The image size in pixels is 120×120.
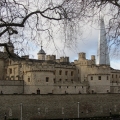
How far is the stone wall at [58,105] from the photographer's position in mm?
34750

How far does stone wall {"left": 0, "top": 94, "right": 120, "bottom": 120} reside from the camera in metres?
34.8

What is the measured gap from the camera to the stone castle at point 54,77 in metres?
43.9

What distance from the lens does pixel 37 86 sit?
143ft

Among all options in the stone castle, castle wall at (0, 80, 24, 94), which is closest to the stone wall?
the stone castle

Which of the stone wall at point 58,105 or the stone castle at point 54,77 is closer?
the stone wall at point 58,105

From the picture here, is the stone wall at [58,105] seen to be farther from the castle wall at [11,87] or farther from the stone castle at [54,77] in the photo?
the castle wall at [11,87]

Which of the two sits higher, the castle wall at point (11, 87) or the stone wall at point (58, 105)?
the castle wall at point (11, 87)

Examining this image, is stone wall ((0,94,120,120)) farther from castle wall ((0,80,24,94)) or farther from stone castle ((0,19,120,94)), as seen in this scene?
castle wall ((0,80,24,94))

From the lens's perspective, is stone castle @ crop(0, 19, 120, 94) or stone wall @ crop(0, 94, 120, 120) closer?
stone wall @ crop(0, 94, 120, 120)

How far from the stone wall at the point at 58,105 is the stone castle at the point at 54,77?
5.04 metres

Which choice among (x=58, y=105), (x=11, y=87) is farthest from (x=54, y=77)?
(x=58, y=105)

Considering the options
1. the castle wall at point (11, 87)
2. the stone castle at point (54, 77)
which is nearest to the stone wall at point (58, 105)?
the stone castle at point (54, 77)

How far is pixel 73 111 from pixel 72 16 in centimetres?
2953

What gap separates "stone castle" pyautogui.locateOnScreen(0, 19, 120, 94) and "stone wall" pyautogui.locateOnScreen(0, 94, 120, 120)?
16.5 ft
